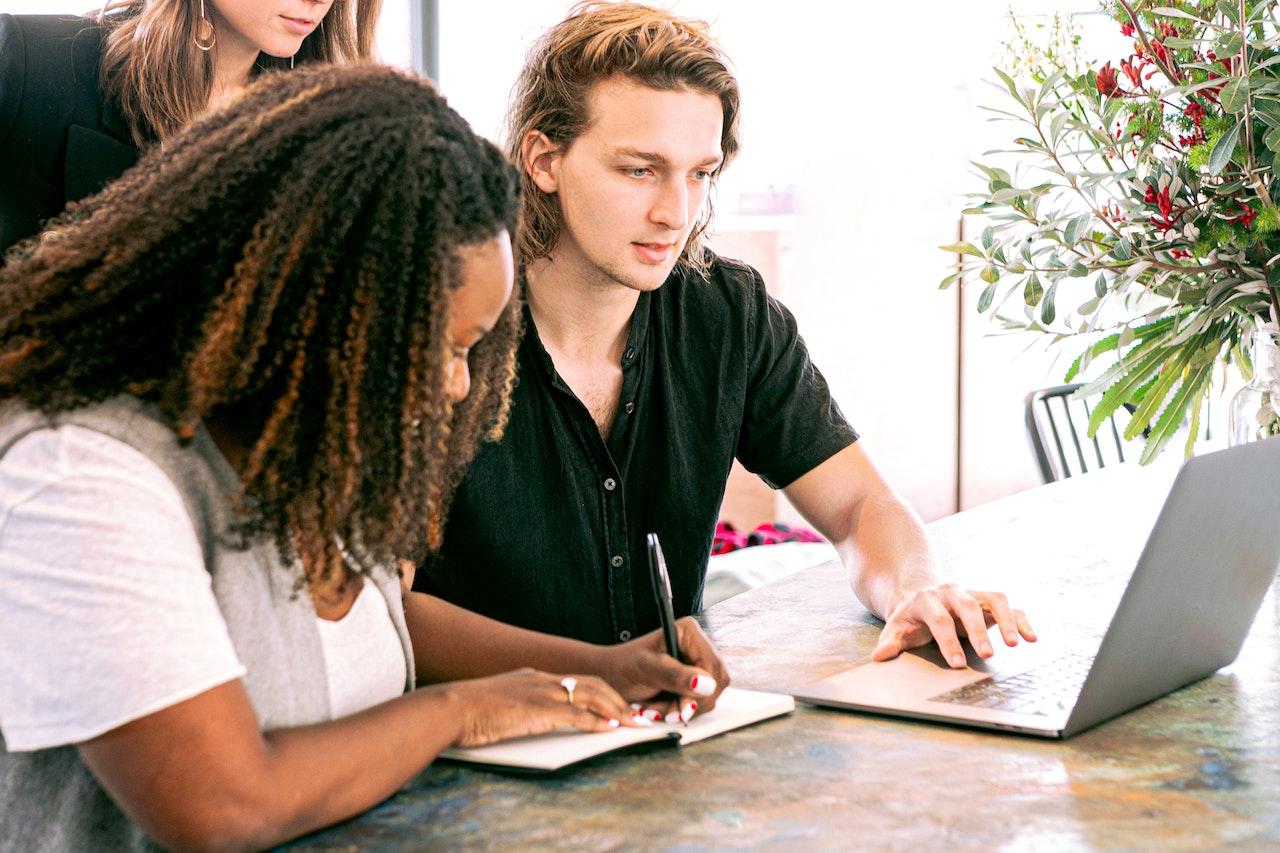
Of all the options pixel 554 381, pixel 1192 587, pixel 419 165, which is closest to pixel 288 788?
pixel 419 165

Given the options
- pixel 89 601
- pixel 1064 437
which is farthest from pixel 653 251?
pixel 1064 437

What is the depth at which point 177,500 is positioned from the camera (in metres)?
0.89

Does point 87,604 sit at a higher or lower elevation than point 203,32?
lower

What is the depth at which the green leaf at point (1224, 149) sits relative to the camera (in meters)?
1.55

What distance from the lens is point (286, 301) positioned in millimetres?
899

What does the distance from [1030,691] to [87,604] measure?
766 millimetres

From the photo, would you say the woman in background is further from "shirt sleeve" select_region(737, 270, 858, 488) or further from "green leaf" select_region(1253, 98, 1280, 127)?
"green leaf" select_region(1253, 98, 1280, 127)

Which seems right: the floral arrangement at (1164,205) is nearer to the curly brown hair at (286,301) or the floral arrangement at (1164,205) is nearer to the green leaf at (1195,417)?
the green leaf at (1195,417)

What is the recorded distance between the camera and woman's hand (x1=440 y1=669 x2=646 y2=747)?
3.40ft

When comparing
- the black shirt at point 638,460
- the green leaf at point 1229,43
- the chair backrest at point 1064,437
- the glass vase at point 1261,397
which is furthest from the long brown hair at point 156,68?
the chair backrest at point 1064,437

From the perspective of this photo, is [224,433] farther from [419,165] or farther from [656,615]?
[656,615]

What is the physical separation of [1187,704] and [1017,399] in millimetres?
2868

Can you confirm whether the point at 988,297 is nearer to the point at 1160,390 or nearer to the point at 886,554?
the point at 1160,390

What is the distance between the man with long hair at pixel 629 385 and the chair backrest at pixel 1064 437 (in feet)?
4.04
